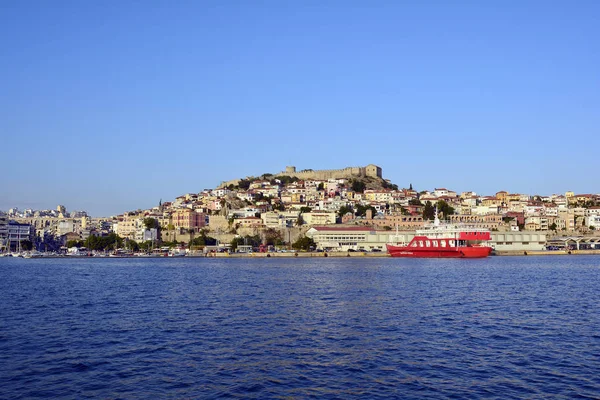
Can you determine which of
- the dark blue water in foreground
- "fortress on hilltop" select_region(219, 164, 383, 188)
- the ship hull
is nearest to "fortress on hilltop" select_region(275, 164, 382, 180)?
"fortress on hilltop" select_region(219, 164, 383, 188)

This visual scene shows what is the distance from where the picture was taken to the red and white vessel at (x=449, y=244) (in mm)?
68000

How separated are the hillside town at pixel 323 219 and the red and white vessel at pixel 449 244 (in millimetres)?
10288

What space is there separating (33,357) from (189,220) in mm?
85466

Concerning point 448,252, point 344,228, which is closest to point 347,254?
point 344,228

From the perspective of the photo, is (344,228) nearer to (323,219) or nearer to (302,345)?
(323,219)

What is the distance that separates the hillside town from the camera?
86312 mm

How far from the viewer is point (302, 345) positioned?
14484 mm

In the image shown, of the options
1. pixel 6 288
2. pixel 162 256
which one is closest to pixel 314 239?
pixel 162 256

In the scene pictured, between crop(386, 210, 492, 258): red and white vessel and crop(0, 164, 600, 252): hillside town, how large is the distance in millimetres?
10288

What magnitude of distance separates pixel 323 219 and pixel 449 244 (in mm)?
30475

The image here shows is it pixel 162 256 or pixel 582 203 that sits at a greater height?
pixel 582 203

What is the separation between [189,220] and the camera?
97.9 m

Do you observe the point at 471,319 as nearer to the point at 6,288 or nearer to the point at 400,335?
the point at 400,335

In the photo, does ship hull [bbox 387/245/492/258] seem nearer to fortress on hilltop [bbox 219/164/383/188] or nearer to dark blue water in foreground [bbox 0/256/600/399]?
dark blue water in foreground [bbox 0/256/600/399]
